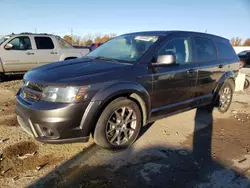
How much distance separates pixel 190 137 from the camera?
13.1 ft

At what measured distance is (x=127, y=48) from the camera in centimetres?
407

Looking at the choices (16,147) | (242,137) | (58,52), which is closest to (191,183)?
(242,137)

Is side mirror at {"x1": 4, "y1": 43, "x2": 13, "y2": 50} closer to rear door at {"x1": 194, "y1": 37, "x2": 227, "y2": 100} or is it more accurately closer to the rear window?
rear door at {"x1": 194, "y1": 37, "x2": 227, "y2": 100}

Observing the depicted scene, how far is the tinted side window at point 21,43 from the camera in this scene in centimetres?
859

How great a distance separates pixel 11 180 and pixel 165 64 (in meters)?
2.62

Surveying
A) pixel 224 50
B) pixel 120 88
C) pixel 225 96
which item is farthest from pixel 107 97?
pixel 225 96

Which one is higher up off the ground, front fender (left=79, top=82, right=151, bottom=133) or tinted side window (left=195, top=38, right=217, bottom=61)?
tinted side window (left=195, top=38, right=217, bottom=61)

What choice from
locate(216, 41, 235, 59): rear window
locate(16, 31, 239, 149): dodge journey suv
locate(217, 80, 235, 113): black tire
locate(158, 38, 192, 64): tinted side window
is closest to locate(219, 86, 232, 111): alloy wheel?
locate(217, 80, 235, 113): black tire

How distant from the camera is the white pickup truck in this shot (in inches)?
330

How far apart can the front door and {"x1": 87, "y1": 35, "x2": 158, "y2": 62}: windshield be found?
299mm

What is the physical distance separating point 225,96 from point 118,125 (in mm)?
3278

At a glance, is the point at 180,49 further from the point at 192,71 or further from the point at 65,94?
the point at 65,94

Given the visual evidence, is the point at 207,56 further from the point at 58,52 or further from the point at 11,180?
the point at 58,52

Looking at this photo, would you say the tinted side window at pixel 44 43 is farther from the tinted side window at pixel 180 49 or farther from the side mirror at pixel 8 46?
the tinted side window at pixel 180 49
